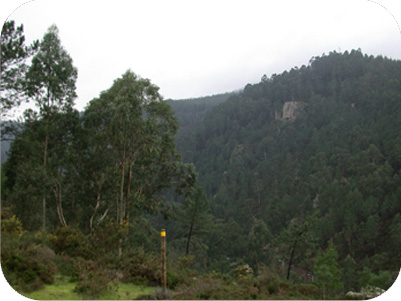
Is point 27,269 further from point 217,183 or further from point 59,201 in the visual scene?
point 217,183

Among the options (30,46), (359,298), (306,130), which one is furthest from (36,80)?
(306,130)

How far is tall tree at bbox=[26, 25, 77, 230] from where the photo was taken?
12641mm

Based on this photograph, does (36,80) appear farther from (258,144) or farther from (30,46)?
(258,144)

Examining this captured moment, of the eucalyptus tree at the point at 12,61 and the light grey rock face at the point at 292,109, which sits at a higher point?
the light grey rock face at the point at 292,109

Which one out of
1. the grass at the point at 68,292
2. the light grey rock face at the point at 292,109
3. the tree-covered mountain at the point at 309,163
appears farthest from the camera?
the light grey rock face at the point at 292,109

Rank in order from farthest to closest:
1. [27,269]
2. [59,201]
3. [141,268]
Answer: [59,201]
[141,268]
[27,269]

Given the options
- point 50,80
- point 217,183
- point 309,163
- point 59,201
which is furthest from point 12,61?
point 217,183

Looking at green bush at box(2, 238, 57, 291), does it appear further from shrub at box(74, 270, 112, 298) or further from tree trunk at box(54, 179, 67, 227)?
tree trunk at box(54, 179, 67, 227)

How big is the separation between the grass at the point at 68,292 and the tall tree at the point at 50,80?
19.7ft

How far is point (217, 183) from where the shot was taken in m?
70.4

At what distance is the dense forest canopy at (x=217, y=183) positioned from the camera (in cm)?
1038

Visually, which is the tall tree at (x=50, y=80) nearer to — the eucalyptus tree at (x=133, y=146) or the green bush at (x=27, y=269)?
the eucalyptus tree at (x=133, y=146)

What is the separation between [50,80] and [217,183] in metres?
58.6

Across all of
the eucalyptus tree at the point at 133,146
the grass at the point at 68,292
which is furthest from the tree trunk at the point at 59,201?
the grass at the point at 68,292
